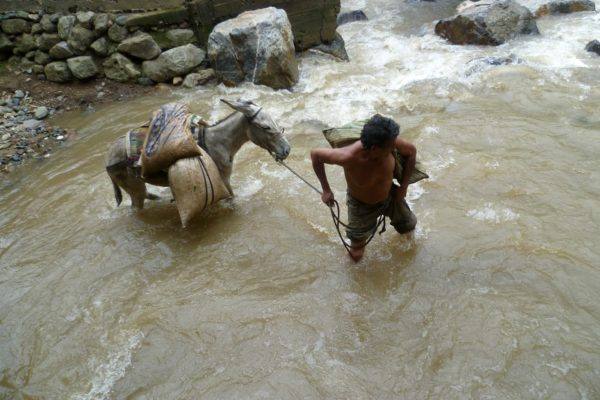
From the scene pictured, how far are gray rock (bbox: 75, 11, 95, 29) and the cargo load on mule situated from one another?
5357mm

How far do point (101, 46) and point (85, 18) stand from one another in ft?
1.92

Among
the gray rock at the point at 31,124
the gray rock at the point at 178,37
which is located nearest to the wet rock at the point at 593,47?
the gray rock at the point at 178,37

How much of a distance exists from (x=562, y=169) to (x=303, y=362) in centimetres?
373

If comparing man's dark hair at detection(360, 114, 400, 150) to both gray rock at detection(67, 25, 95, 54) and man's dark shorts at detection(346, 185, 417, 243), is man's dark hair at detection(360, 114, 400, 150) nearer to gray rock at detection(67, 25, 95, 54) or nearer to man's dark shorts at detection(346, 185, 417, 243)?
man's dark shorts at detection(346, 185, 417, 243)

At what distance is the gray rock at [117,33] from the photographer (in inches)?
309

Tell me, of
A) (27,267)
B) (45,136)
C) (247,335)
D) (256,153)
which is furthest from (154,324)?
(45,136)

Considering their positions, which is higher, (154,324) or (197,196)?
(197,196)

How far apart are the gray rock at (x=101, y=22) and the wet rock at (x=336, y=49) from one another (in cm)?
425

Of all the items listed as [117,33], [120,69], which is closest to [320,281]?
[120,69]

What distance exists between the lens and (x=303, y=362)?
2.99 meters

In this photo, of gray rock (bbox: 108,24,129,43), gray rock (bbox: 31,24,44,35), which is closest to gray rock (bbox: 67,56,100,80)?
gray rock (bbox: 108,24,129,43)

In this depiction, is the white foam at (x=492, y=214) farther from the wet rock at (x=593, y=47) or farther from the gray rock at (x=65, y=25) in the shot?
the gray rock at (x=65, y=25)

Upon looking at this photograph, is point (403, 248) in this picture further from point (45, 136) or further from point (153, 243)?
point (45, 136)

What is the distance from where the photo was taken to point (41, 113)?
23.5 feet
